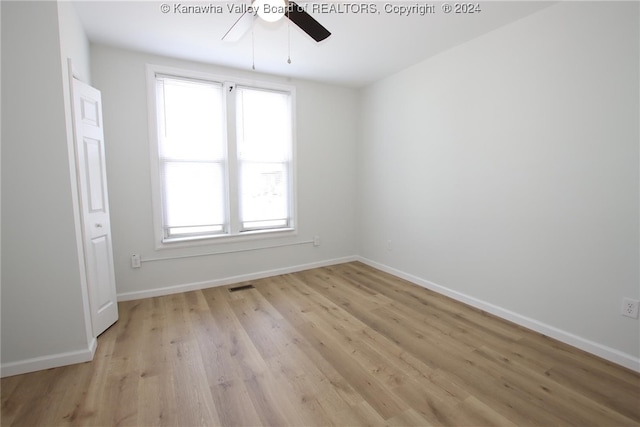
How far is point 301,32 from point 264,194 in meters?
1.95

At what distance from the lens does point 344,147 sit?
176 inches

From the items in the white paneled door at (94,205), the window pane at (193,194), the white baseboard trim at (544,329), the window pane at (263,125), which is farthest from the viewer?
the window pane at (263,125)

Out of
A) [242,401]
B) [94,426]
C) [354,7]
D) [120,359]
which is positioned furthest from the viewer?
[354,7]

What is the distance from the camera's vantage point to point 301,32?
105 inches

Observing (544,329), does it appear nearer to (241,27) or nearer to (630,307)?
(630,307)

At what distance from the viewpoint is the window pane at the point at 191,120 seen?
3305 millimetres

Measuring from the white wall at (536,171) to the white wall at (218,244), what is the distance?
106cm

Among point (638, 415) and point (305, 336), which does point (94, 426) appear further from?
point (638, 415)

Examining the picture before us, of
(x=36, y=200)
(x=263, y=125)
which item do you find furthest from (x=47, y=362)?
(x=263, y=125)

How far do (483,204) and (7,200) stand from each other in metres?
3.66

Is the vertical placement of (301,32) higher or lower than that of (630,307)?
higher

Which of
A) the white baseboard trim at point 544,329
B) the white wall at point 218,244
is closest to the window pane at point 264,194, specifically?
the white wall at point 218,244

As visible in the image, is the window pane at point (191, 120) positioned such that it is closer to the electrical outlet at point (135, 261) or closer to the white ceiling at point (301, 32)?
the white ceiling at point (301, 32)

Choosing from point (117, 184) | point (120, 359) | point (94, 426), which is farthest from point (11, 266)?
point (117, 184)
